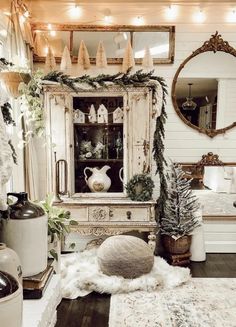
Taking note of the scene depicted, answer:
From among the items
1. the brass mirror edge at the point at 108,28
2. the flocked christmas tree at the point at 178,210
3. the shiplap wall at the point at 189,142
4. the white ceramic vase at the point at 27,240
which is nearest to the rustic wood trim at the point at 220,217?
the flocked christmas tree at the point at 178,210

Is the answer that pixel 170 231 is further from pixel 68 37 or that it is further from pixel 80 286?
pixel 68 37

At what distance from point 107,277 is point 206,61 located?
2699mm

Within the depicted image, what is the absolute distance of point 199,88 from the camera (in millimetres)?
4016

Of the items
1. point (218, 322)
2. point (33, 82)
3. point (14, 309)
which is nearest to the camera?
point (14, 309)


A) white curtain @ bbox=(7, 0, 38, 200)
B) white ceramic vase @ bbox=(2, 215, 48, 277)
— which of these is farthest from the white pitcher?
Result: white ceramic vase @ bbox=(2, 215, 48, 277)

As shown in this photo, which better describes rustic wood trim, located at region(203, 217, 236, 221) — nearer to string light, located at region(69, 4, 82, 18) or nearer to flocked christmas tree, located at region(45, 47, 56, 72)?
flocked christmas tree, located at region(45, 47, 56, 72)

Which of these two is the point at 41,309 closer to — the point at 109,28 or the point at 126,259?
the point at 126,259

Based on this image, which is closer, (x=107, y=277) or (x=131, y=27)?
(x=107, y=277)

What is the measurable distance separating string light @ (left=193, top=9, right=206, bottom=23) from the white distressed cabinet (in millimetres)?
1198

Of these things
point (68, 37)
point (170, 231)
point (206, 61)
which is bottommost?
point (170, 231)

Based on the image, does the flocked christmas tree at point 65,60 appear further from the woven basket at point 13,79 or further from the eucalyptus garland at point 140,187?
the eucalyptus garland at point 140,187

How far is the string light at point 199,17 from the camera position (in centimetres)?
Answer: 393

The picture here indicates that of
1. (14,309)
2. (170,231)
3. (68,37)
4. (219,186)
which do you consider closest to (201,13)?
(68,37)

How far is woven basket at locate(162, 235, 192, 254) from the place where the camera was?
3.67m
